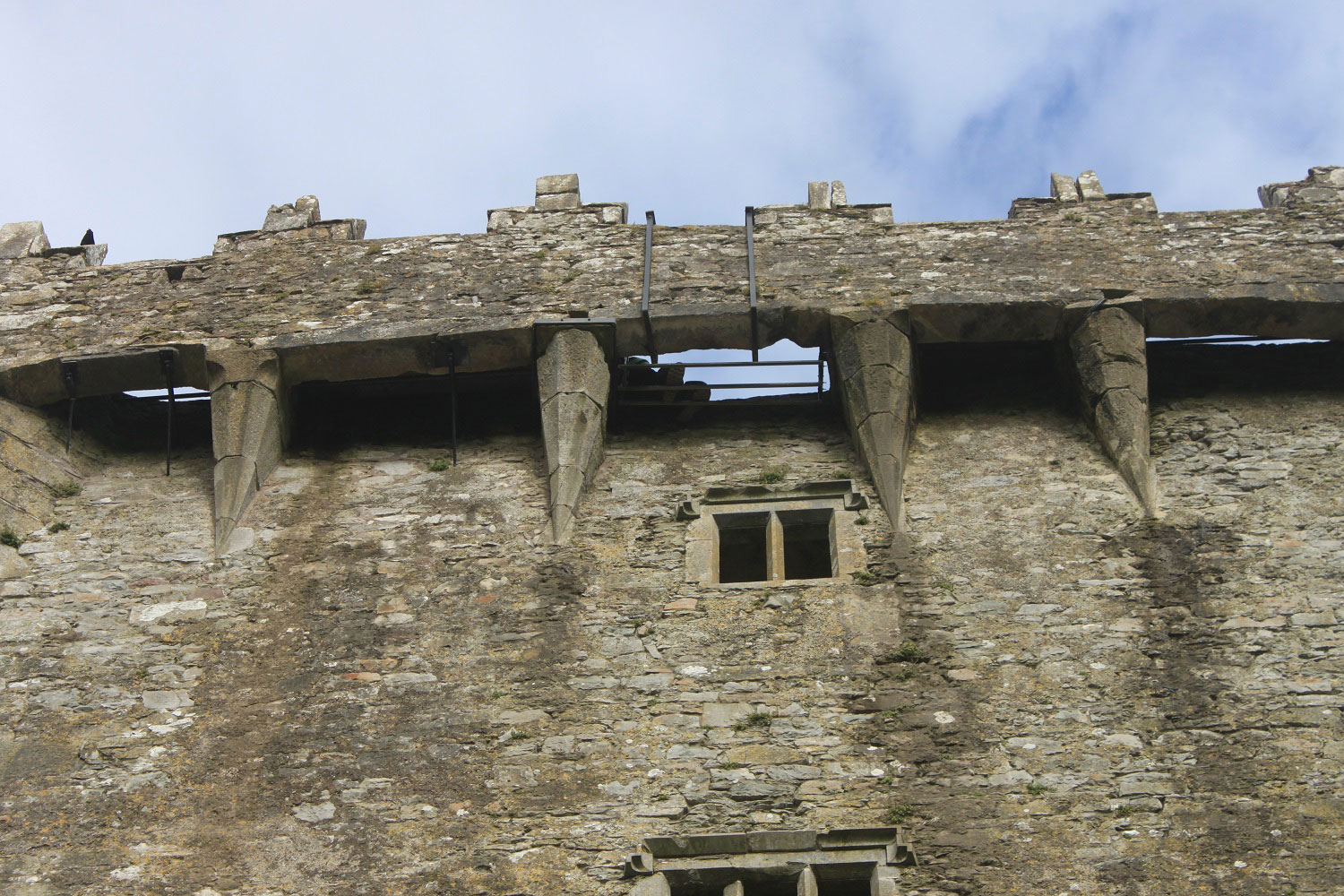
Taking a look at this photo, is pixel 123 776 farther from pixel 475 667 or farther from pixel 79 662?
pixel 475 667

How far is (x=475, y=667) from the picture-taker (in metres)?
9.38

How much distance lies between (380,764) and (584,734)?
1029 mm

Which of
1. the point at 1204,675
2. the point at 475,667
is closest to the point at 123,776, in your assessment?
the point at 475,667

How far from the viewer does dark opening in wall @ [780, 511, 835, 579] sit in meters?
10.3

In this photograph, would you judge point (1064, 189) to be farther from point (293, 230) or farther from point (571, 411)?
point (293, 230)

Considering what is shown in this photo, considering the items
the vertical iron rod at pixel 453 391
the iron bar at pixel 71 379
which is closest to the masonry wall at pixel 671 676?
the vertical iron rod at pixel 453 391

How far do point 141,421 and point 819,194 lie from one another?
16.0 ft

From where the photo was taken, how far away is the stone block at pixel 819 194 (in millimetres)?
12148

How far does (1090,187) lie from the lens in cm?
1219

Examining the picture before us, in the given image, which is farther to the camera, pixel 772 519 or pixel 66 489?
pixel 66 489

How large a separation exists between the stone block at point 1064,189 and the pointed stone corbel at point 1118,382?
55.0 inches

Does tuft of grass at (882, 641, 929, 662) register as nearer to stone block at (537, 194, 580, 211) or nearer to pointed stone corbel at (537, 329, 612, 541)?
pointed stone corbel at (537, 329, 612, 541)

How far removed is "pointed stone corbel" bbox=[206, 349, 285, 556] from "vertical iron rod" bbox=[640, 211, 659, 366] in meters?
2.33

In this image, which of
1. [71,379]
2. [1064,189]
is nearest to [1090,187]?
[1064,189]
